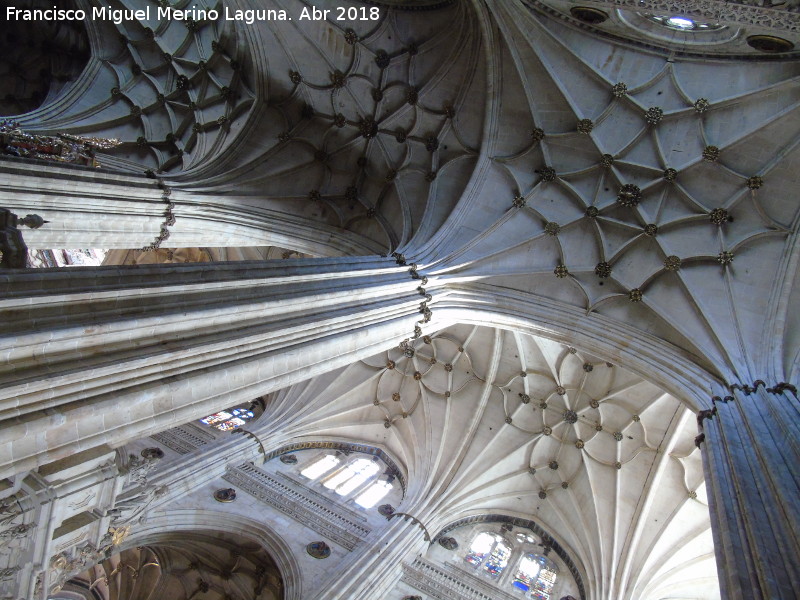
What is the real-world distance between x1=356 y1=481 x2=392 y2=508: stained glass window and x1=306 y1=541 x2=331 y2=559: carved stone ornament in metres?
2.55

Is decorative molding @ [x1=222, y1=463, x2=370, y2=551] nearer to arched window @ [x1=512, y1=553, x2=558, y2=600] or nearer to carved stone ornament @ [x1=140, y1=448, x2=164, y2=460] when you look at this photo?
carved stone ornament @ [x1=140, y1=448, x2=164, y2=460]

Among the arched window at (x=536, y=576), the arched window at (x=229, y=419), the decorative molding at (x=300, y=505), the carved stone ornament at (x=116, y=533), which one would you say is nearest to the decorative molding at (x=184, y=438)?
the arched window at (x=229, y=419)

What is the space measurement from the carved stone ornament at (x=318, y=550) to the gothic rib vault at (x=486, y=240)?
3.29 feet

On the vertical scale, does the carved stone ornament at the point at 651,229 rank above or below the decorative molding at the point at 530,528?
above

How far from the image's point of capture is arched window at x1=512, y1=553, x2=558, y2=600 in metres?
14.8

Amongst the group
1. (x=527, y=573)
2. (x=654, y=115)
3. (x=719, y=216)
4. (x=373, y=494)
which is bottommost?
(x=373, y=494)

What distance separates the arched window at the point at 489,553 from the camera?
15203 millimetres

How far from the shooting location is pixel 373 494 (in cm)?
1631

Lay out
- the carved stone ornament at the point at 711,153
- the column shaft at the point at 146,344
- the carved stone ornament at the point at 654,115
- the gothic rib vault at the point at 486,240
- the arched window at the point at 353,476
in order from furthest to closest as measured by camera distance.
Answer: the arched window at the point at 353,476 → the carved stone ornament at the point at 654,115 → the carved stone ornament at the point at 711,153 → the gothic rib vault at the point at 486,240 → the column shaft at the point at 146,344

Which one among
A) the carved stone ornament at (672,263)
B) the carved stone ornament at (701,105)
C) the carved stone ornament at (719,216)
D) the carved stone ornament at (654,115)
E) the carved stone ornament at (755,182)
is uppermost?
the carved stone ornament at (701,105)

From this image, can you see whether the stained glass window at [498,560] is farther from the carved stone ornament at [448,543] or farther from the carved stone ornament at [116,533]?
the carved stone ornament at [116,533]

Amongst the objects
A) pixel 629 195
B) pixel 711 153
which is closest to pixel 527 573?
pixel 629 195

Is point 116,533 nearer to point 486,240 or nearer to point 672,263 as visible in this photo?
point 486,240

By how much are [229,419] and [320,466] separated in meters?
2.99
